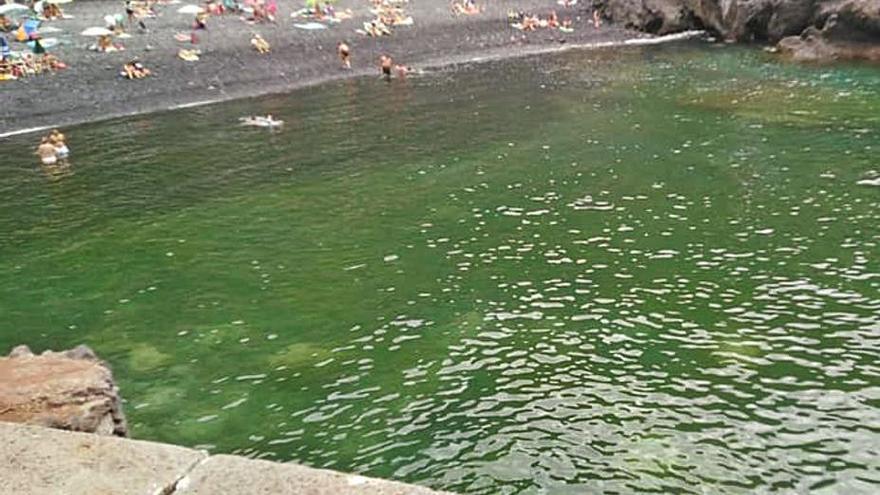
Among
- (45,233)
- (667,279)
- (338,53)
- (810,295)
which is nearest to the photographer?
(810,295)

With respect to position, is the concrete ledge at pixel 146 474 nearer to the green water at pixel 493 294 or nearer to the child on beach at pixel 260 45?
the green water at pixel 493 294

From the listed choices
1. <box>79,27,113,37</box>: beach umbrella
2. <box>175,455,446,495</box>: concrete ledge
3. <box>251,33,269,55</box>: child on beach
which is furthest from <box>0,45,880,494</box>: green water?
<box>251,33,269,55</box>: child on beach

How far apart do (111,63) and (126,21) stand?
26.0ft

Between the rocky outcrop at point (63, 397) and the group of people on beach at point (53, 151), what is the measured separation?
18387mm

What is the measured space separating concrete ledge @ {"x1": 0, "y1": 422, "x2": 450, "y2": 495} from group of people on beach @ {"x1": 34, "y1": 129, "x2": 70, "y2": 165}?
22.5 metres

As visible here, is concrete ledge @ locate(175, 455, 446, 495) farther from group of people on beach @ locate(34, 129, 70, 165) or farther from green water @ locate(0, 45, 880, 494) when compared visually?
group of people on beach @ locate(34, 129, 70, 165)

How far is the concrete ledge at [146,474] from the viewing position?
201 inches

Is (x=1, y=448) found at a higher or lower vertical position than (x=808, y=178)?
higher

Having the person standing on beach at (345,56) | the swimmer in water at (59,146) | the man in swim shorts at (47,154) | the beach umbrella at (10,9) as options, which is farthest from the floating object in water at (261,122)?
the beach umbrella at (10,9)

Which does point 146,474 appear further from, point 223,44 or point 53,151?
point 223,44

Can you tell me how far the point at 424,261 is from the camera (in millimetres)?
16000

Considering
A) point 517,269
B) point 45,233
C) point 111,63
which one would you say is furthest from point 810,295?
point 111,63

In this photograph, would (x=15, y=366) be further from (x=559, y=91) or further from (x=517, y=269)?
(x=559, y=91)

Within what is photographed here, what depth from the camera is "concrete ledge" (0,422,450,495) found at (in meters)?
5.10
